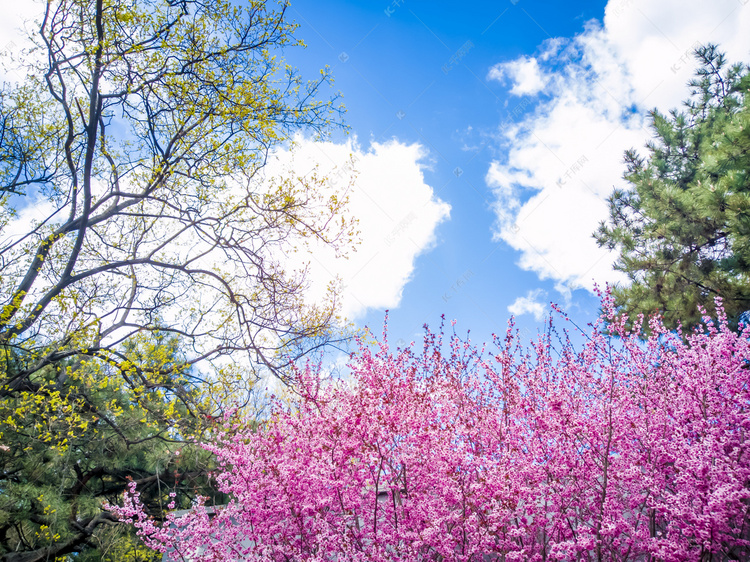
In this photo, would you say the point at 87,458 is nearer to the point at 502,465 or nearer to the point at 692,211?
the point at 502,465

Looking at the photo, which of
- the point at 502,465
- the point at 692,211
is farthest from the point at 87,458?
the point at 692,211

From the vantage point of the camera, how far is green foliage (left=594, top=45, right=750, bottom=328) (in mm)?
7188

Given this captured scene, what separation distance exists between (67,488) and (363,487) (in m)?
8.93

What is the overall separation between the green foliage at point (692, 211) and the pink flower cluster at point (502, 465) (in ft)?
11.9

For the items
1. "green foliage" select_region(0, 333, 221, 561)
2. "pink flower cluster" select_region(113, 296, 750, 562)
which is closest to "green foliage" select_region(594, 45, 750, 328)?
"pink flower cluster" select_region(113, 296, 750, 562)

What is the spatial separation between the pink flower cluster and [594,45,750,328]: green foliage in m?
3.64

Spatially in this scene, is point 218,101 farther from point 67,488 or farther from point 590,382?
point 67,488

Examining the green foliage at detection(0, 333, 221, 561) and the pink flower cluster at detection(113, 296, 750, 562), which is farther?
the green foliage at detection(0, 333, 221, 561)

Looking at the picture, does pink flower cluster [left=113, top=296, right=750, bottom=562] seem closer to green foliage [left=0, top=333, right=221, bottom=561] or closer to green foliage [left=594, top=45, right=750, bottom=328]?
green foliage [left=0, top=333, right=221, bottom=561]

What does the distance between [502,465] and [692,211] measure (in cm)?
741

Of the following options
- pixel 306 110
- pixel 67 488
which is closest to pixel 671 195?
pixel 306 110

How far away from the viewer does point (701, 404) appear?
350cm

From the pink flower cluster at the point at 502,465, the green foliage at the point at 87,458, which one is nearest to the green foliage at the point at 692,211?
the pink flower cluster at the point at 502,465

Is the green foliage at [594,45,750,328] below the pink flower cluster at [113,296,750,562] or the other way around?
the other way around
